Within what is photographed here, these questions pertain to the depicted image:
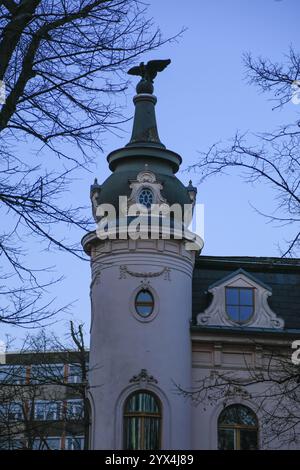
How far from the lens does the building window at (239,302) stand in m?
23.4

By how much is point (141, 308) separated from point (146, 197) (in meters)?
3.26

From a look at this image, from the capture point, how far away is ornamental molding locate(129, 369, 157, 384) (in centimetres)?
2162

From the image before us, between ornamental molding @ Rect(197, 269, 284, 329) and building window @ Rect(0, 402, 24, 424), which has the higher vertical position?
ornamental molding @ Rect(197, 269, 284, 329)

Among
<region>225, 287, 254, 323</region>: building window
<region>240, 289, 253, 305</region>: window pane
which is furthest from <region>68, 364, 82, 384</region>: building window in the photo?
<region>240, 289, 253, 305</region>: window pane

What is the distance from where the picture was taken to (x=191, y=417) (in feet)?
72.4

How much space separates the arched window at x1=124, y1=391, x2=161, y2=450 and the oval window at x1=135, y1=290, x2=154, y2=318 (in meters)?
2.26

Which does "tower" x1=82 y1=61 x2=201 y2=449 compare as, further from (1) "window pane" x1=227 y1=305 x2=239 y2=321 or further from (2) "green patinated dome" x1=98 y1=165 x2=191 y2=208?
(1) "window pane" x1=227 y1=305 x2=239 y2=321

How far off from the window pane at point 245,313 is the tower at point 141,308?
1590 millimetres

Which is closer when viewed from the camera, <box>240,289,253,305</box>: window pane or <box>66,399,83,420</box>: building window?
<box>240,289,253,305</box>: window pane

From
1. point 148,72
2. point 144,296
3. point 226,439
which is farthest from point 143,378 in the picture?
point 148,72

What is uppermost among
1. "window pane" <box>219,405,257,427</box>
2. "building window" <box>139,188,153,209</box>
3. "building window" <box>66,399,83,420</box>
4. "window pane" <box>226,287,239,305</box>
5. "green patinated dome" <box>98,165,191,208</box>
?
"green patinated dome" <box>98,165,191,208</box>

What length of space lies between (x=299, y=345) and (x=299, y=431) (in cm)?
238

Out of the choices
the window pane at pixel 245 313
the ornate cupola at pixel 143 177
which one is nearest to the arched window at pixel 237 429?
the window pane at pixel 245 313
